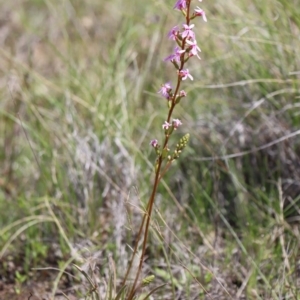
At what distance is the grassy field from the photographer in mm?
2221

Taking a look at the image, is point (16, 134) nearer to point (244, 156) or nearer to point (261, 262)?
point (244, 156)

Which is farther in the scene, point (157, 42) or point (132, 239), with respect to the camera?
point (157, 42)

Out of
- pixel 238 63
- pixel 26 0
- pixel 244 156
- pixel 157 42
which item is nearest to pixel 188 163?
pixel 244 156

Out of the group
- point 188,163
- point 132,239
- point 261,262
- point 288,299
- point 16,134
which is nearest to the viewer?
point 288,299

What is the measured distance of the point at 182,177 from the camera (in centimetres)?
277

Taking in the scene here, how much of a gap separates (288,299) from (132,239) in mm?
661

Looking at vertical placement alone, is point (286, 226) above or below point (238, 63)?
below

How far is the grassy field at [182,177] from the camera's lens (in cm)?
222

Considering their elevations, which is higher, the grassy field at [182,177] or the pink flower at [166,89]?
the pink flower at [166,89]

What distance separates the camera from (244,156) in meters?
2.76

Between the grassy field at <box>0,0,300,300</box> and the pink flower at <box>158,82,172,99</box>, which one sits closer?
the pink flower at <box>158,82,172,99</box>

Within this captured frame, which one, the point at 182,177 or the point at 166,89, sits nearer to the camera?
the point at 166,89

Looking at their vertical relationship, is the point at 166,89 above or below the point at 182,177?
above

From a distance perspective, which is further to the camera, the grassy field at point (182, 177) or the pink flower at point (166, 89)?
the grassy field at point (182, 177)
